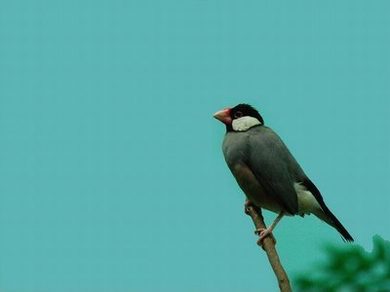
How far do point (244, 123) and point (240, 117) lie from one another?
1.2 inches

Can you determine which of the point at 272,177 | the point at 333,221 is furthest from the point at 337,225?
the point at 272,177

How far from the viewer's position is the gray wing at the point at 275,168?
2.39 meters

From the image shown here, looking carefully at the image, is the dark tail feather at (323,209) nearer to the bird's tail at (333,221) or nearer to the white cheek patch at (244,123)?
the bird's tail at (333,221)

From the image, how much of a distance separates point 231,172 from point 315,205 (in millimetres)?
355

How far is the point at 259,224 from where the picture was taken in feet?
7.15

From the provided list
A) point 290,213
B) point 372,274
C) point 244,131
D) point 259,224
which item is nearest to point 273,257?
point 372,274

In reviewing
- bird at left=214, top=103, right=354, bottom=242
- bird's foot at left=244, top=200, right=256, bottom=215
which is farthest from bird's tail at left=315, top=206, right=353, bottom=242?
bird's foot at left=244, top=200, right=256, bottom=215

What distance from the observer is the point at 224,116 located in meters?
2.59

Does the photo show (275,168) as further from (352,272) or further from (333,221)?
(352,272)

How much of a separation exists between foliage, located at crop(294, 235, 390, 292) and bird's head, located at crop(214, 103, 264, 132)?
0.87m

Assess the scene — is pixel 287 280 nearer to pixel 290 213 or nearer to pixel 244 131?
pixel 290 213

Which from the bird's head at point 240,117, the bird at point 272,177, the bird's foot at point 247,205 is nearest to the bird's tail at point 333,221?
the bird at point 272,177

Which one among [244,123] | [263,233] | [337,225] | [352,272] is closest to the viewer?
[352,272]

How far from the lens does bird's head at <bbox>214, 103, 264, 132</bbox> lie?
255 centimetres
